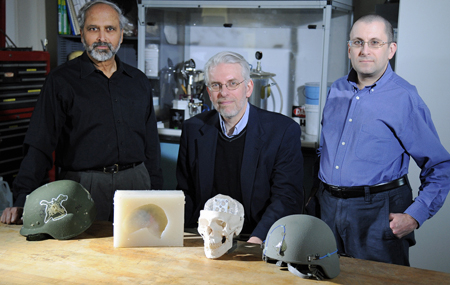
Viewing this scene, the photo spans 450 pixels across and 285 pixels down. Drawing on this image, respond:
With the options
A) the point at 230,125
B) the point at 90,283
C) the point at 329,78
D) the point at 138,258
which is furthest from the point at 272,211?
the point at 329,78

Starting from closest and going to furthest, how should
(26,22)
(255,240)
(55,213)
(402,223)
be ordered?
(55,213), (255,240), (402,223), (26,22)

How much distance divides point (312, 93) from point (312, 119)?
21cm

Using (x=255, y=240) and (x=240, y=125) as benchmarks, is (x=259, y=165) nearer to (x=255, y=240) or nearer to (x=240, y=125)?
(x=240, y=125)

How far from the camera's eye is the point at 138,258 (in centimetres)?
153

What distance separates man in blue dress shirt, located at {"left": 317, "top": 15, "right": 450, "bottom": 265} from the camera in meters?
1.93

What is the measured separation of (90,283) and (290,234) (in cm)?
61

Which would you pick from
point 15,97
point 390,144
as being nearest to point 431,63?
point 390,144

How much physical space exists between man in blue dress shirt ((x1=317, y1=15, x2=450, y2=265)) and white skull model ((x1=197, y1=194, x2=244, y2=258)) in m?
0.64

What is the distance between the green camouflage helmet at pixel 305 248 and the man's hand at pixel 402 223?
0.59 meters

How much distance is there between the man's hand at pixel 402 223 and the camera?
1.91 metres

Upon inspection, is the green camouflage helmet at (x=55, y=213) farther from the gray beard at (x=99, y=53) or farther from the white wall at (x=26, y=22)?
the white wall at (x=26, y=22)

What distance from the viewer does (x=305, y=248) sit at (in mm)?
1410

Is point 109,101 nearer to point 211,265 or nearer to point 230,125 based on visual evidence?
point 230,125

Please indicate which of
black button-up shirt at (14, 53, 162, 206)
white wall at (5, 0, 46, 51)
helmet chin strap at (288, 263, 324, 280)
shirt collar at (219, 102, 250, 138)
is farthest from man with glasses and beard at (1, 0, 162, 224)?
Result: white wall at (5, 0, 46, 51)
